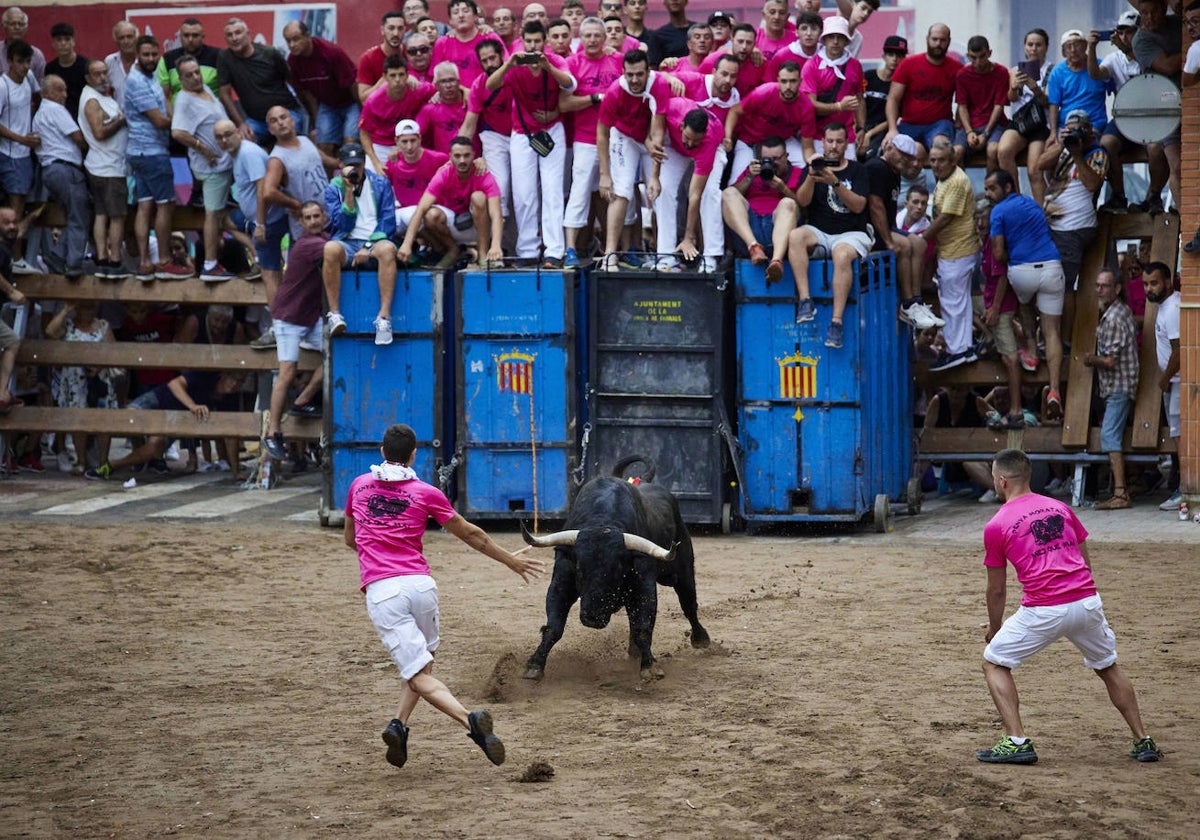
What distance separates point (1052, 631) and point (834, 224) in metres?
8.08

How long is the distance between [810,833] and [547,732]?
7.11 ft

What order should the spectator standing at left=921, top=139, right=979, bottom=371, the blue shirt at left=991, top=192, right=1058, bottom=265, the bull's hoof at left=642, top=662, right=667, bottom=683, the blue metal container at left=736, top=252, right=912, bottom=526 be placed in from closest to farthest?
1. the bull's hoof at left=642, top=662, right=667, bottom=683
2. the blue metal container at left=736, top=252, right=912, bottom=526
3. the blue shirt at left=991, top=192, right=1058, bottom=265
4. the spectator standing at left=921, top=139, right=979, bottom=371

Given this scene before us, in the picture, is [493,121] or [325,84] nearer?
[493,121]

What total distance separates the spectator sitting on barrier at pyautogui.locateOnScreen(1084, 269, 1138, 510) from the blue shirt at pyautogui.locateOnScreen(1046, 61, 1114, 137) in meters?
1.73

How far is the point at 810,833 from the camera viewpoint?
7.12 m

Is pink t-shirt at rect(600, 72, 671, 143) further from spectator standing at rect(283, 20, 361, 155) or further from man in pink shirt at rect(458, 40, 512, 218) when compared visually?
spectator standing at rect(283, 20, 361, 155)

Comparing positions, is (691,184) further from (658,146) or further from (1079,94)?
(1079,94)

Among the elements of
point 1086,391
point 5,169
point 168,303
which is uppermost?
point 5,169

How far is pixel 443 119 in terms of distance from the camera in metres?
16.9

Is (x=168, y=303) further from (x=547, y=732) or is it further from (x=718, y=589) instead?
(x=547, y=732)

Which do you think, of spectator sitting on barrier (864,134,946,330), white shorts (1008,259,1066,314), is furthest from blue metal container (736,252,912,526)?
white shorts (1008,259,1066,314)

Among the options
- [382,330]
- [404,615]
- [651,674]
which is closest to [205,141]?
[382,330]

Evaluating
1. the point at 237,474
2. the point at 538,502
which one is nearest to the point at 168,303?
the point at 237,474

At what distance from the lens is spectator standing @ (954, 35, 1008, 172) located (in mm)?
16938
